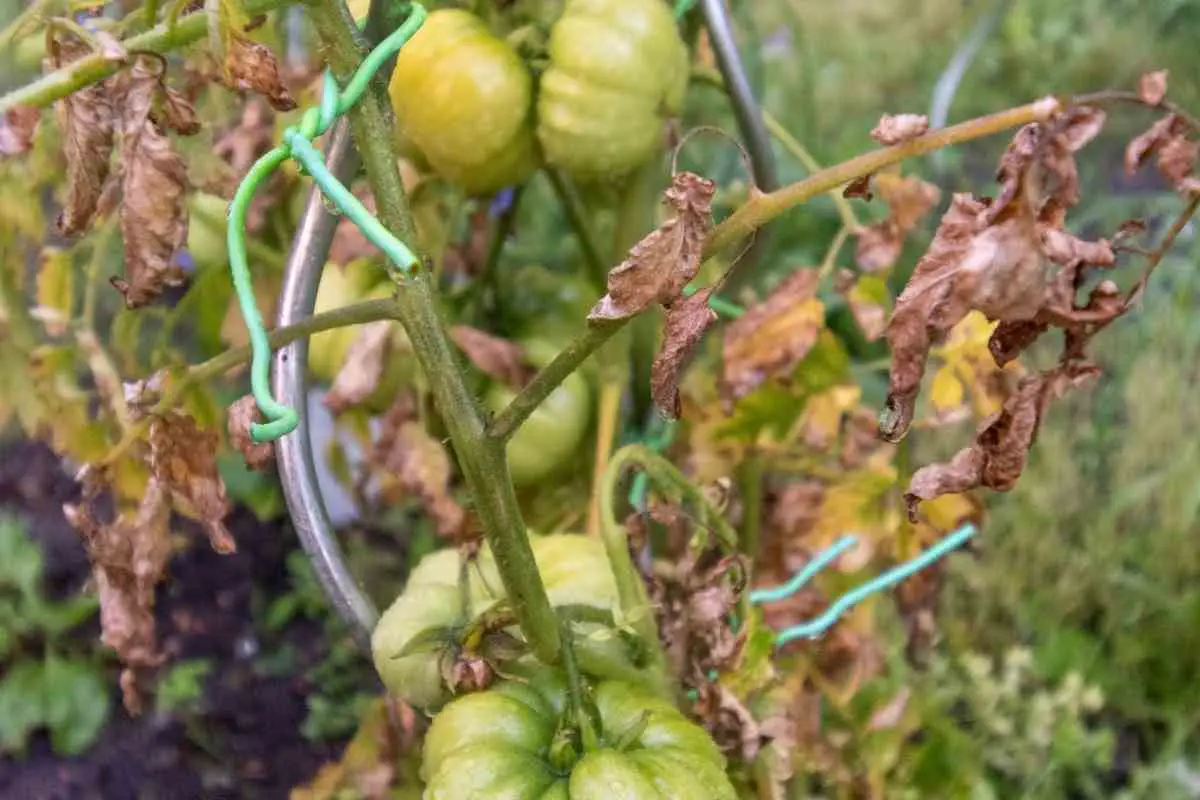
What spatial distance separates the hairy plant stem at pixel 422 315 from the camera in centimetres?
51

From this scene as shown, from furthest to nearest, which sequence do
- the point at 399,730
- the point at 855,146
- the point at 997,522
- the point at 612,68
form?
the point at 855,146 < the point at 997,522 < the point at 399,730 < the point at 612,68

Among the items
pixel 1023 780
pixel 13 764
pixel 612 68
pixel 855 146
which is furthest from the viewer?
pixel 855 146

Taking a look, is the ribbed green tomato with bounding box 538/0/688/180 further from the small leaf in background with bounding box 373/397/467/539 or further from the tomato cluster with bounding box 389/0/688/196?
the small leaf in background with bounding box 373/397/467/539

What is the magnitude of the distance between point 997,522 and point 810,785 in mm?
575

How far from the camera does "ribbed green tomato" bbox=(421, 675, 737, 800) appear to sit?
1.84 ft

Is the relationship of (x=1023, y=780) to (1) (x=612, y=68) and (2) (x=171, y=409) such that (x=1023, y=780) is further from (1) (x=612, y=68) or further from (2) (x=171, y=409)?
(2) (x=171, y=409)

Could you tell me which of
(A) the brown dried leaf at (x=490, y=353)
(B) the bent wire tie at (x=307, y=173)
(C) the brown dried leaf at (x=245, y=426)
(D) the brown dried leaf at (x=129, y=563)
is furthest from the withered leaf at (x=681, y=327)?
(A) the brown dried leaf at (x=490, y=353)

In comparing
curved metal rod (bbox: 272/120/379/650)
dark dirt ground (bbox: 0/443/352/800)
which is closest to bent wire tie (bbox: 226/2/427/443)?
curved metal rod (bbox: 272/120/379/650)

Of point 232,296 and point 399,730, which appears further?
point 232,296

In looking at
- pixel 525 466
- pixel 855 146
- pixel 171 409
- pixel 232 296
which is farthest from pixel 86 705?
pixel 855 146

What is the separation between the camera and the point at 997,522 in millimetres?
1604

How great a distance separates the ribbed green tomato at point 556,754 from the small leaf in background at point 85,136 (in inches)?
12.3

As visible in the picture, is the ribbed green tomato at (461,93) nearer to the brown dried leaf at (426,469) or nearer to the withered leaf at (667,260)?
the brown dried leaf at (426,469)

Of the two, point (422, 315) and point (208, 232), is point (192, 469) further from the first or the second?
point (208, 232)
